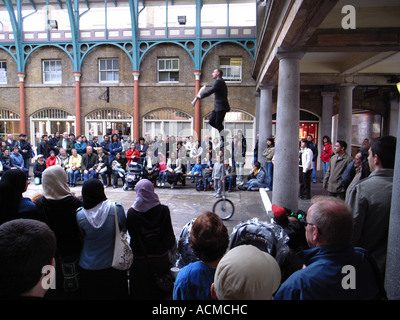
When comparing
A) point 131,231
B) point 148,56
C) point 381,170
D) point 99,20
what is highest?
point 99,20

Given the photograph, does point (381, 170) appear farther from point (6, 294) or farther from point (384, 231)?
point (6, 294)

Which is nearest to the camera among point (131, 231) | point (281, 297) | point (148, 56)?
point (281, 297)

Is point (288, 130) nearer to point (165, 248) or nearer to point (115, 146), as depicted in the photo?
point (165, 248)

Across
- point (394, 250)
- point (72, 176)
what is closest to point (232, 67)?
point (72, 176)

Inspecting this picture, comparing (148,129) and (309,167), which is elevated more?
(148,129)

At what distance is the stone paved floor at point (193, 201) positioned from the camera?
6.99m

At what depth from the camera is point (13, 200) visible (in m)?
2.64

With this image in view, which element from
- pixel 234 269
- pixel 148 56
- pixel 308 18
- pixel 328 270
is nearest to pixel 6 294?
pixel 234 269

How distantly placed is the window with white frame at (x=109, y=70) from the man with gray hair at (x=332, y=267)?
1585 cm

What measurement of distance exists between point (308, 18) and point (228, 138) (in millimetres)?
11262

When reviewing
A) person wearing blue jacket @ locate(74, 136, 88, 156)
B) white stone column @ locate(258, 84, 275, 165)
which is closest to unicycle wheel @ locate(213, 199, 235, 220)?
white stone column @ locate(258, 84, 275, 165)

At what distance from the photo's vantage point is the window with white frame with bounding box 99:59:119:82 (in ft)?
51.6

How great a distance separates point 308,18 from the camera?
4.36 metres

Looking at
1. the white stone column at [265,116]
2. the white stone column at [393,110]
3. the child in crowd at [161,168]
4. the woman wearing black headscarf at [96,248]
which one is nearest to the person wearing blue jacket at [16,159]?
the child in crowd at [161,168]
